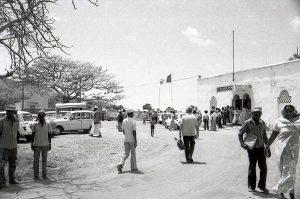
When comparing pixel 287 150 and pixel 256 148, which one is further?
pixel 256 148

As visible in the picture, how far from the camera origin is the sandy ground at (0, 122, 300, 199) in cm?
726

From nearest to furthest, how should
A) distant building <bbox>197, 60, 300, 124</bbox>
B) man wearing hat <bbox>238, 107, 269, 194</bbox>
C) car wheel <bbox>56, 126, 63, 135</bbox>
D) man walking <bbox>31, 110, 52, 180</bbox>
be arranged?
man wearing hat <bbox>238, 107, 269, 194</bbox> < man walking <bbox>31, 110, 52, 180</bbox> < car wheel <bbox>56, 126, 63, 135</bbox> < distant building <bbox>197, 60, 300, 124</bbox>

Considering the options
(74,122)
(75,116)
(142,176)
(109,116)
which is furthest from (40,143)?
(109,116)

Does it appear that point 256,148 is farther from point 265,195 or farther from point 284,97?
point 284,97

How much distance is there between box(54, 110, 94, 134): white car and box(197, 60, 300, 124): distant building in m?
15.2

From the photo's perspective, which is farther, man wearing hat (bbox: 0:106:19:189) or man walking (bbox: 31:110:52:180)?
man walking (bbox: 31:110:52:180)

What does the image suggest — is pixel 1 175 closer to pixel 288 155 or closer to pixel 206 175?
pixel 206 175

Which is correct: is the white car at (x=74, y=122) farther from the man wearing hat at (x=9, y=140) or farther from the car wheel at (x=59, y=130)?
the man wearing hat at (x=9, y=140)

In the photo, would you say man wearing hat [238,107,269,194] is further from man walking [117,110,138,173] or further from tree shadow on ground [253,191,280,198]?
man walking [117,110,138,173]

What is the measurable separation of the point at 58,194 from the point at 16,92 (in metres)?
51.0

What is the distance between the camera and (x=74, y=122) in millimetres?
24422

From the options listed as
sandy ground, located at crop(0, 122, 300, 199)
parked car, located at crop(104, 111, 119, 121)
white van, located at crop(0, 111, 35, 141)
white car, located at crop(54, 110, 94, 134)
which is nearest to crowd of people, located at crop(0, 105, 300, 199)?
sandy ground, located at crop(0, 122, 300, 199)

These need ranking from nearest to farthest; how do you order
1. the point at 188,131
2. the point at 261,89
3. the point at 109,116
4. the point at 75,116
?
the point at 188,131
the point at 75,116
the point at 261,89
the point at 109,116

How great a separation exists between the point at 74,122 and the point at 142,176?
16.1 meters
